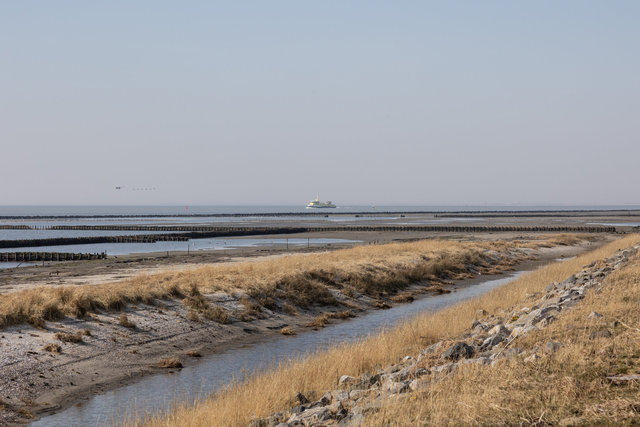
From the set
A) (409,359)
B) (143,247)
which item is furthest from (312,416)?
(143,247)

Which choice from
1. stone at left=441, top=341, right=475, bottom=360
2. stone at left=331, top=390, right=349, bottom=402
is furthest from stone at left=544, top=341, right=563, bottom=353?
stone at left=331, top=390, right=349, bottom=402

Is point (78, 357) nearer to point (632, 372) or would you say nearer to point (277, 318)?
point (277, 318)

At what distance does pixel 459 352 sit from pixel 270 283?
16.3m

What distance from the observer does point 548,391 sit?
834 cm

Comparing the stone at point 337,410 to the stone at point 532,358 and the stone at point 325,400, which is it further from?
the stone at point 532,358

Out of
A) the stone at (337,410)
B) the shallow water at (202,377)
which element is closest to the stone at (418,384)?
the stone at (337,410)

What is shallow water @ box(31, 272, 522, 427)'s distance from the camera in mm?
13312

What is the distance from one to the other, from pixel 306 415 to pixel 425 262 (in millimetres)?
32047

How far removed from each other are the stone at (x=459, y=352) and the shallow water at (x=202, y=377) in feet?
16.7

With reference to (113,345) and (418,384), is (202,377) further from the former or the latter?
(418,384)

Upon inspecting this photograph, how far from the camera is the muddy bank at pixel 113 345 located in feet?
48.9

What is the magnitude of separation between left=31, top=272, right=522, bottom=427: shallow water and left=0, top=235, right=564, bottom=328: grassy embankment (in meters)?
3.52

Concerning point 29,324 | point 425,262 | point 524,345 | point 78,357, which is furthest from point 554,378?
point 425,262

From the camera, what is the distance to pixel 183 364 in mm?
18109
